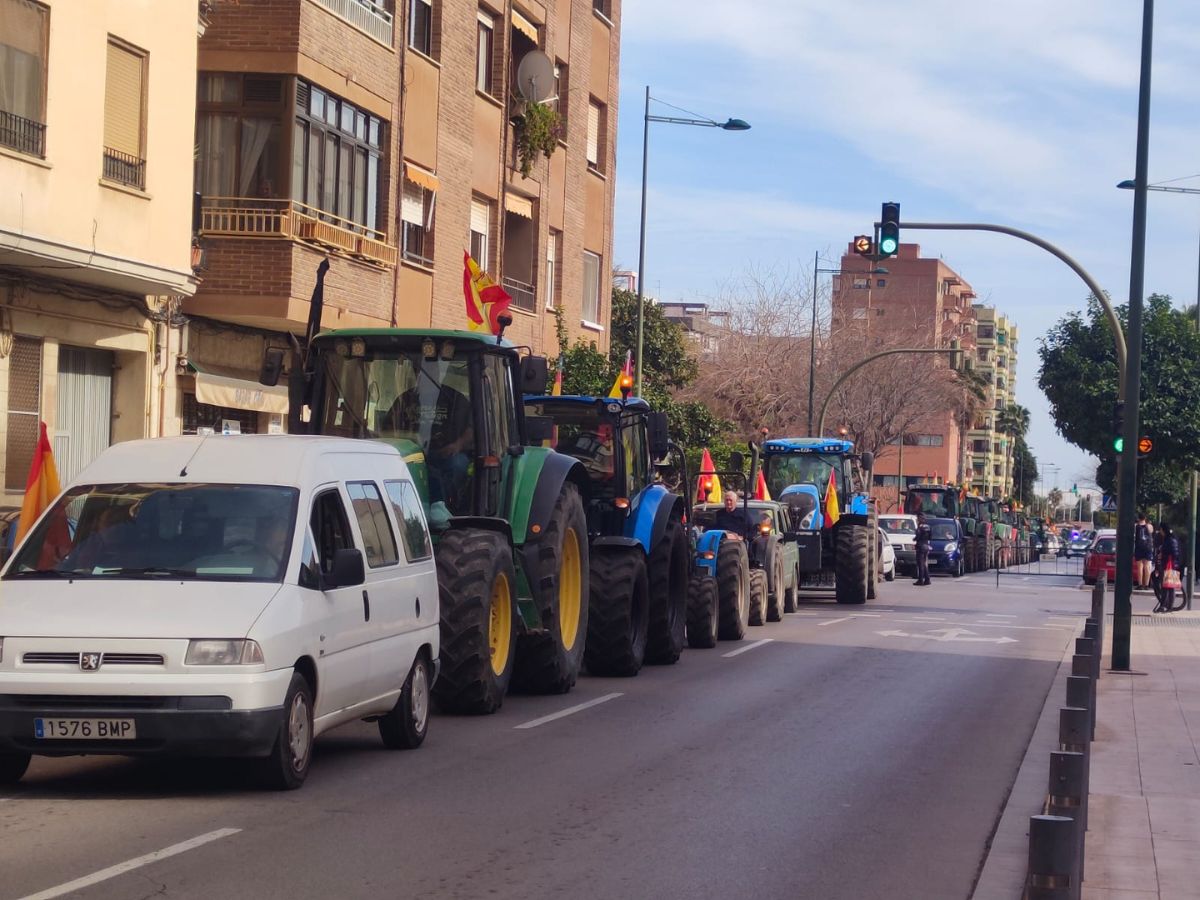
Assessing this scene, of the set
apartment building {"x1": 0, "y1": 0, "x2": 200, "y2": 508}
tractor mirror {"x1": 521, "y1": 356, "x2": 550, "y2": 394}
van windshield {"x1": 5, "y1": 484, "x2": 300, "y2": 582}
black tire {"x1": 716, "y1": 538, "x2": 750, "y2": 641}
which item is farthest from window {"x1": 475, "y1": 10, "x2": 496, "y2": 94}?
van windshield {"x1": 5, "y1": 484, "x2": 300, "y2": 582}

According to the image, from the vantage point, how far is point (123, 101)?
779 inches

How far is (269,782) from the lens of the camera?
9.42 m

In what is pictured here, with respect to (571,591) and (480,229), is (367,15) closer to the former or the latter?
(480,229)

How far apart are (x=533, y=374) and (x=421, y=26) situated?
15283 millimetres

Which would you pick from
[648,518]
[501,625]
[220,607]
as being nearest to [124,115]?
[648,518]

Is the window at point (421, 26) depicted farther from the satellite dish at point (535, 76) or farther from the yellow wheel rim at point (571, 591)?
the yellow wheel rim at point (571, 591)

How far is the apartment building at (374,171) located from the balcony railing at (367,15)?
4 centimetres

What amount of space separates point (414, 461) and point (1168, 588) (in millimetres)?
22206

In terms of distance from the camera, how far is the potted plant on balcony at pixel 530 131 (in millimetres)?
31922

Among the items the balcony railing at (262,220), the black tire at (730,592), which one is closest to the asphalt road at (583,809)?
the black tire at (730,592)

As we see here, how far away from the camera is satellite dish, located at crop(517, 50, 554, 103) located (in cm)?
3155

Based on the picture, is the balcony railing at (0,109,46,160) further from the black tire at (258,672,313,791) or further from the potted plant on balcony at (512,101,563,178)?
the potted plant on balcony at (512,101,563,178)

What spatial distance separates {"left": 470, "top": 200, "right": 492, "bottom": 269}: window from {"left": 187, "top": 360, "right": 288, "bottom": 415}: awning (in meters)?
6.49

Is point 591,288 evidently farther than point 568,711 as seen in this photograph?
Yes
